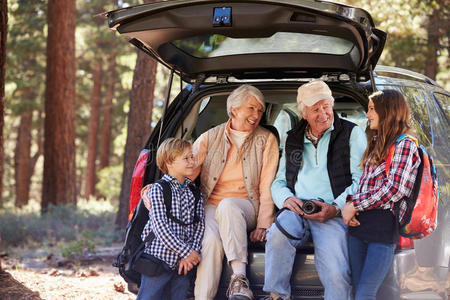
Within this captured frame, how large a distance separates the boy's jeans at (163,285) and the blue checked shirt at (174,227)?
0.32ft

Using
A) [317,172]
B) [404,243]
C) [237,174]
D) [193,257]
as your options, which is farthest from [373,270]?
[237,174]

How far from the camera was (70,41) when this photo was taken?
1246 centimetres

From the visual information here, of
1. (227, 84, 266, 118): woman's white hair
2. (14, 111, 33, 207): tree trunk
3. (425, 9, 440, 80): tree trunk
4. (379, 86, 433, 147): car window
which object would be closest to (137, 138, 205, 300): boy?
(227, 84, 266, 118): woman's white hair

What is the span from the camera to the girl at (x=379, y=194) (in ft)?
10.8

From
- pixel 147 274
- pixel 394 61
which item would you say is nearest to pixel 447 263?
pixel 147 274

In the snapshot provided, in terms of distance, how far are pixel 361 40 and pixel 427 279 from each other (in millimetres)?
1507

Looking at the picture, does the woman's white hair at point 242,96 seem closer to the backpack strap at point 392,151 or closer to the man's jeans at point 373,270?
the backpack strap at point 392,151

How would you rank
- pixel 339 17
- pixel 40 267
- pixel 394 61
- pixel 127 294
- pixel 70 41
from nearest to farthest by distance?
pixel 339 17 < pixel 127 294 < pixel 40 267 < pixel 70 41 < pixel 394 61

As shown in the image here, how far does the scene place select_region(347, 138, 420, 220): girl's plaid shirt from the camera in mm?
3271

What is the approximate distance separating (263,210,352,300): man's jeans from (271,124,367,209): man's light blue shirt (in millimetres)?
246

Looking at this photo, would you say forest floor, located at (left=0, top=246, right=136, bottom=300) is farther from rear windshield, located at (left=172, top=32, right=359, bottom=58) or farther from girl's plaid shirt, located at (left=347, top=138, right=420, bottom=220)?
girl's plaid shirt, located at (left=347, top=138, right=420, bottom=220)

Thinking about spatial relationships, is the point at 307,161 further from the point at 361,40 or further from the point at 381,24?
the point at 381,24

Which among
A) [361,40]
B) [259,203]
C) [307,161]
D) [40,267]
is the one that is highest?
[361,40]

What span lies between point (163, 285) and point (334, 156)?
1.41 m
